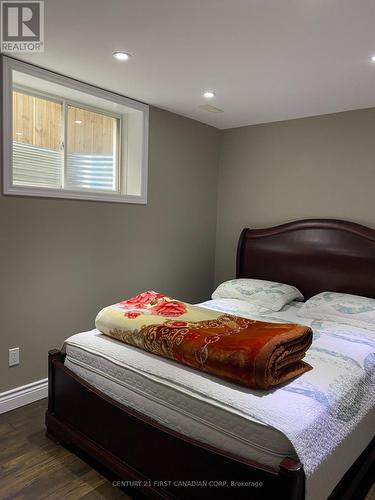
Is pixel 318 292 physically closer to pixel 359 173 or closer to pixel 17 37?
pixel 359 173

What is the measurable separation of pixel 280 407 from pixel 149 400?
633 millimetres

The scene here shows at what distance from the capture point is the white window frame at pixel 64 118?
97.2 inches

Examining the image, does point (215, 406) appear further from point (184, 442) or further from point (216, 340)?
point (216, 340)

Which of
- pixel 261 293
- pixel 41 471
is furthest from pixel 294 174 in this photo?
pixel 41 471

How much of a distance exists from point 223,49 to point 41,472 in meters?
2.58

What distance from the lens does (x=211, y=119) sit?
3797 millimetres

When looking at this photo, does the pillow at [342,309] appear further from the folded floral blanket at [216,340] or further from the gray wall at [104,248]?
the gray wall at [104,248]

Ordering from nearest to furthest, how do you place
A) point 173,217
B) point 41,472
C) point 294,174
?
point 41,472
point 294,174
point 173,217

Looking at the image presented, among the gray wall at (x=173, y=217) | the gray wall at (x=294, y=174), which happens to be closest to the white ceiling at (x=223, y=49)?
the gray wall at (x=294, y=174)

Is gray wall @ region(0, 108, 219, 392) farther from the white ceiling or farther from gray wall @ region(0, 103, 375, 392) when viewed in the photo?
the white ceiling

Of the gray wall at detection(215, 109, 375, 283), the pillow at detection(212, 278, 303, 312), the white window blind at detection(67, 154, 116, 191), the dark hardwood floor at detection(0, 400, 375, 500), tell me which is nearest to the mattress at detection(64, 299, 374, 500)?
the dark hardwood floor at detection(0, 400, 375, 500)

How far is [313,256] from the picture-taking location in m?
3.47

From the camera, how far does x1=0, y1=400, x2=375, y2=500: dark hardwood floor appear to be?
188 centimetres

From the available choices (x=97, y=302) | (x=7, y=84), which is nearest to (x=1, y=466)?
(x=97, y=302)
